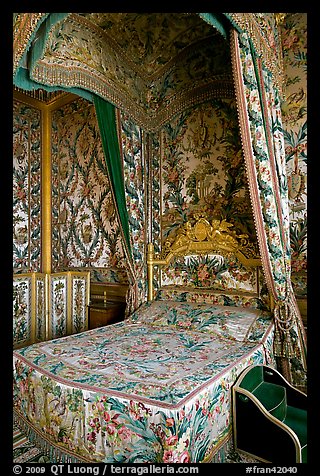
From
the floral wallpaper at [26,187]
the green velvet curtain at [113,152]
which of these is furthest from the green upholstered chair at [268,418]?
the floral wallpaper at [26,187]

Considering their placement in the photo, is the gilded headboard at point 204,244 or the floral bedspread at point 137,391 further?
the gilded headboard at point 204,244

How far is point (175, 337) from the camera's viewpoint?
2.92 m

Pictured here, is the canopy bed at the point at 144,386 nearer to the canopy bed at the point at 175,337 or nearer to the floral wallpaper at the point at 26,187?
the canopy bed at the point at 175,337

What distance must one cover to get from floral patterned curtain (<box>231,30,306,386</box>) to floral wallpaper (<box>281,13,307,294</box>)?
0.38 meters

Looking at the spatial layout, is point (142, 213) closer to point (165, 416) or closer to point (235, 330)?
point (235, 330)

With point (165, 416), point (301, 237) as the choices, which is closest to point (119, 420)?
point (165, 416)

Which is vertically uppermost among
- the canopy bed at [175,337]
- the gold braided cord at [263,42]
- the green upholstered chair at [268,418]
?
the gold braided cord at [263,42]

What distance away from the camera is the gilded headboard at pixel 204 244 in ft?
11.1

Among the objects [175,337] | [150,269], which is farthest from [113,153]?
[175,337]

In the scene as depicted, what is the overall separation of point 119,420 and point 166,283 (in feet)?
6.95

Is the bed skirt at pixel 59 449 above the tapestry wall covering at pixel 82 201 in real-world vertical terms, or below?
below

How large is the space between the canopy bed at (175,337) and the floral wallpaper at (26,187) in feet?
5.74

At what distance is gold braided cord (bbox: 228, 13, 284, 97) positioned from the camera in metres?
2.33

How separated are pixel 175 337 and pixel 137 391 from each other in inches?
41.5
